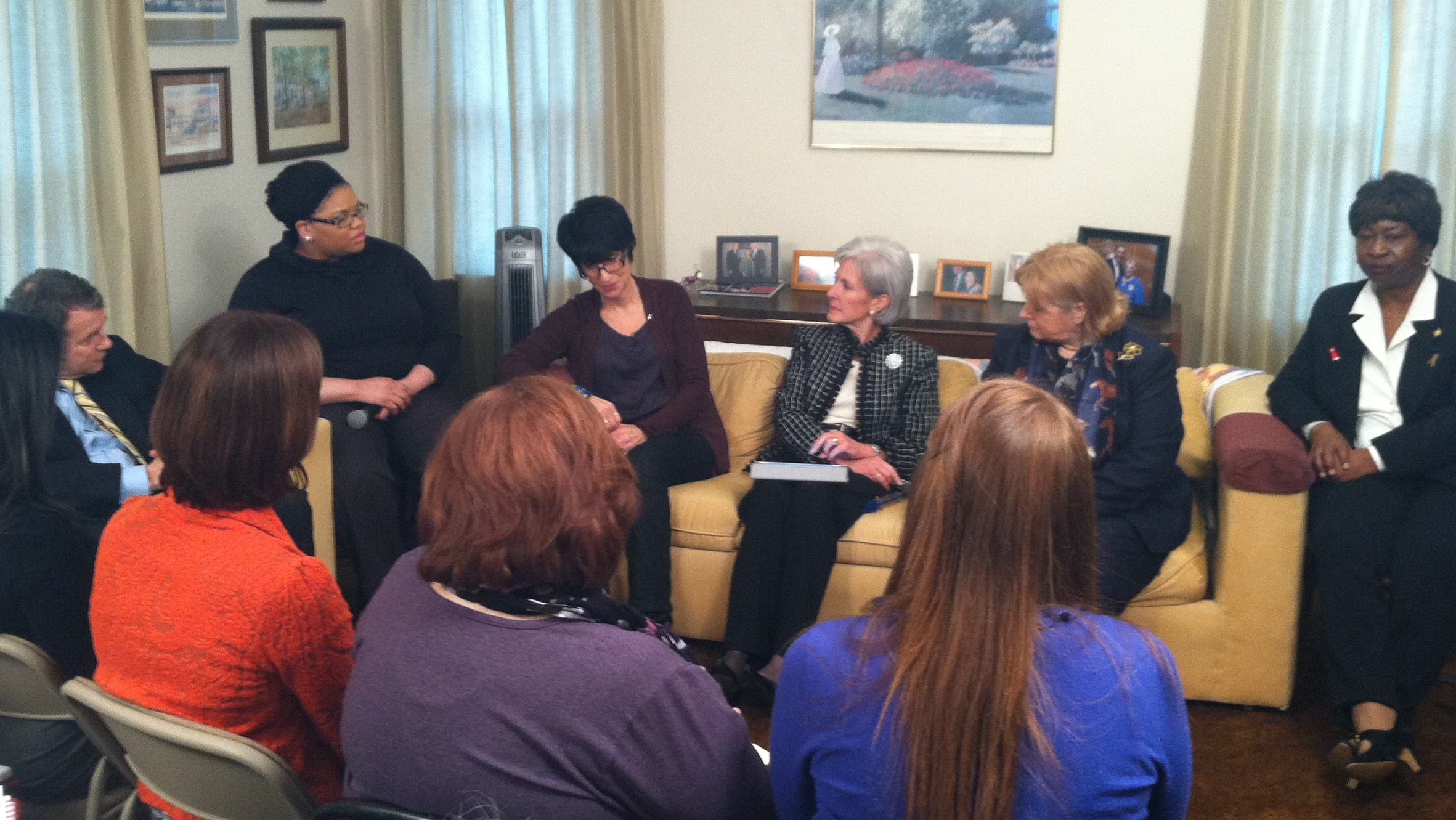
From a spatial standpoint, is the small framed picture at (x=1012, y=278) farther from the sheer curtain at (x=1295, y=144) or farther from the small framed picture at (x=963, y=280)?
the sheer curtain at (x=1295, y=144)

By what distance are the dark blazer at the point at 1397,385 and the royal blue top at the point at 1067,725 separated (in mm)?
1917

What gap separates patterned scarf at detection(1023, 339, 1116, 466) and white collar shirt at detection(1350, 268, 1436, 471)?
2.16 feet

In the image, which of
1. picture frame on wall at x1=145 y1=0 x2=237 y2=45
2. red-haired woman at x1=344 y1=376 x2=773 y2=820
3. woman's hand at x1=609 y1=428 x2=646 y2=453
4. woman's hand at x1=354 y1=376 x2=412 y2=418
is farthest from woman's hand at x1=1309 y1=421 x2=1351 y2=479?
picture frame on wall at x1=145 y1=0 x2=237 y2=45

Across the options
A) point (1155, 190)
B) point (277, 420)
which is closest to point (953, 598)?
point (277, 420)

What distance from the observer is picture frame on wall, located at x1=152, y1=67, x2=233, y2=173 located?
3.71m

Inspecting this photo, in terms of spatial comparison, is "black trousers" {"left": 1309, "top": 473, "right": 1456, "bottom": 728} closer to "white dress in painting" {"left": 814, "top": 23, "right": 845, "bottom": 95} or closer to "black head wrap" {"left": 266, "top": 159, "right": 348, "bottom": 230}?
"white dress in painting" {"left": 814, "top": 23, "right": 845, "bottom": 95}

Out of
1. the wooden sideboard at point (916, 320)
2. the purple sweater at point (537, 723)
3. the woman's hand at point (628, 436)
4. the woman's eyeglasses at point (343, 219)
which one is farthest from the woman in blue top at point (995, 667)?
the wooden sideboard at point (916, 320)

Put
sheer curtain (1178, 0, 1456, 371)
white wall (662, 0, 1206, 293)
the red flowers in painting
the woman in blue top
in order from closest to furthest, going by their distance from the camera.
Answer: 1. the woman in blue top
2. sheer curtain (1178, 0, 1456, 371)
3. white wall (662, 0, 1206, 293)
4. the red flowers in painting

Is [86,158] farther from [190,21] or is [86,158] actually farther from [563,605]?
[563,605]

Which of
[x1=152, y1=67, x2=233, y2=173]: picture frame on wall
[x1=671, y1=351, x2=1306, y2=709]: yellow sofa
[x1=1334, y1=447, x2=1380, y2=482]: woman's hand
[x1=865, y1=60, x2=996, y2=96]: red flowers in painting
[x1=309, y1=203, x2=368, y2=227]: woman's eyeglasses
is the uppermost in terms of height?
[x1=865, y1=60, x2=996, y2=96]: red flowers in painting

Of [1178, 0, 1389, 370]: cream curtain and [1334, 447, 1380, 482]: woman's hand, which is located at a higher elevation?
[1178, 0, 1389, 370]: cream curtain

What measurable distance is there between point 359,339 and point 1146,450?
2.20 meters

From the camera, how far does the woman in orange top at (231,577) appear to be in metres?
1.66

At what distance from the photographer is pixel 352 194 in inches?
139
